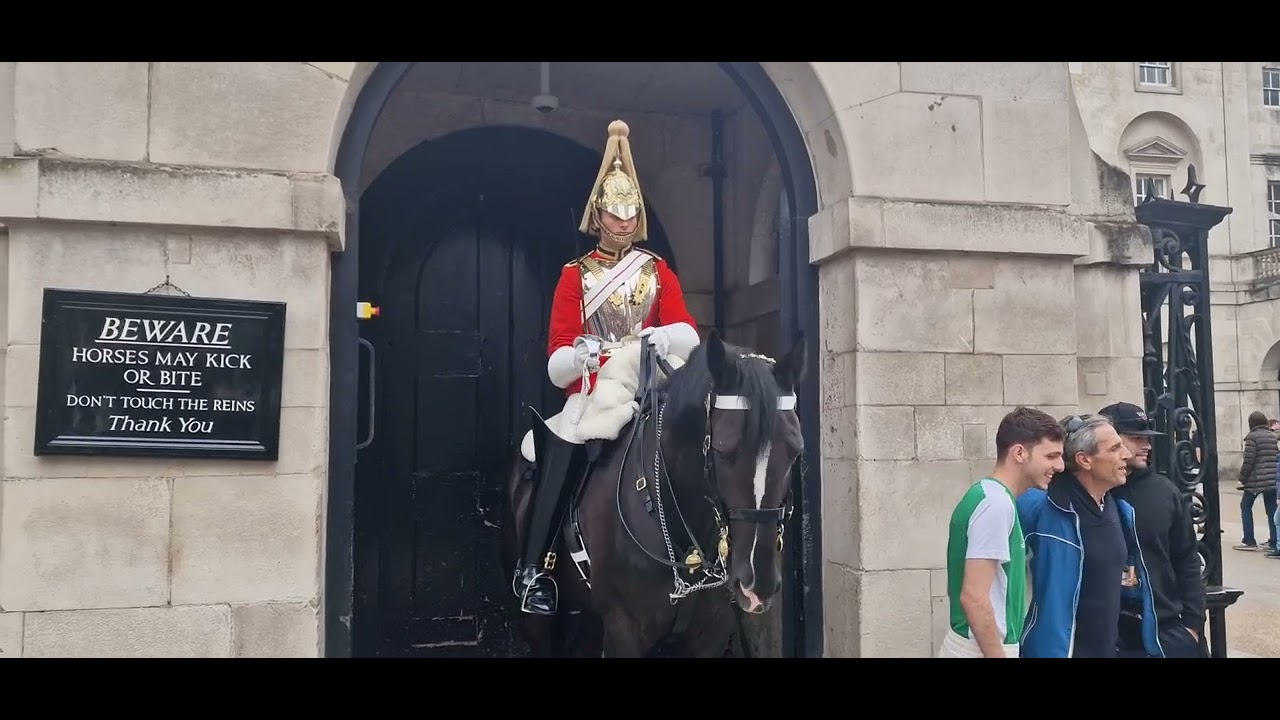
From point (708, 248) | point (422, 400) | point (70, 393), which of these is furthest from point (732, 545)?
point (708, 248)

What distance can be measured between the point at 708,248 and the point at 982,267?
3.16m

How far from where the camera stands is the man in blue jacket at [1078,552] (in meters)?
3.81

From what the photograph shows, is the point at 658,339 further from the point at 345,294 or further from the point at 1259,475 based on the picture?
the point at 1259,475

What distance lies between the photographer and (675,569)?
4359 millimetres

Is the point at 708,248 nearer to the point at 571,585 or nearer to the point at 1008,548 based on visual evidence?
the point at 571,585

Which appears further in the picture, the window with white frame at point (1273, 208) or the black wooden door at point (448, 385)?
the window with white frame at point (1273, 208)

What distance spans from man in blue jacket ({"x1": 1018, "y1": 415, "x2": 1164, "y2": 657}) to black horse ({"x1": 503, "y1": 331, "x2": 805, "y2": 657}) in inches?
37.6

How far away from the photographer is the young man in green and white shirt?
A: 11.5 feet

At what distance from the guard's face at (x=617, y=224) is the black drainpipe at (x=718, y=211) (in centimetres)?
261

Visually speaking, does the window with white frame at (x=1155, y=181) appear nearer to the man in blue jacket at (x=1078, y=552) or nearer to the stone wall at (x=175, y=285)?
the man in blue jacket at (x=1078, y=552)

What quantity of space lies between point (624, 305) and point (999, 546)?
8.23 feet

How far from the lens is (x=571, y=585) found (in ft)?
16.2

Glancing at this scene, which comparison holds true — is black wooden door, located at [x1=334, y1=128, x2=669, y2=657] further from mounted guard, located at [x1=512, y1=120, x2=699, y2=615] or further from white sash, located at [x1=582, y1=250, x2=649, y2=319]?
white sash, located at [x1=582, y1=250, x2=649, y2=319]

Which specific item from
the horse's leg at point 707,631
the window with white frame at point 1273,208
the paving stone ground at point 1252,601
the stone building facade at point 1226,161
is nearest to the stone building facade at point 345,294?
the horse's leg at point 707,631
